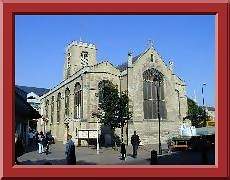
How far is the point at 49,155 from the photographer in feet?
9.48

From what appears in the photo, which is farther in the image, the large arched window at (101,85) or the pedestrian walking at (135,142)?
the large arched window at (101,85)

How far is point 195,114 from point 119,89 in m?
0.57

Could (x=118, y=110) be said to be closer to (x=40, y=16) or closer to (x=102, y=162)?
(x=102, y=162)

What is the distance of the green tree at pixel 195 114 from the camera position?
298 cm

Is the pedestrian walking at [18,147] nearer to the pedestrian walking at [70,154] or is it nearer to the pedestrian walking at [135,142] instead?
the pedestrian walking at [70,154]

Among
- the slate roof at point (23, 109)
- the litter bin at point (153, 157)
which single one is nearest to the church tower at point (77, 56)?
the slate roof at point (23, 109)

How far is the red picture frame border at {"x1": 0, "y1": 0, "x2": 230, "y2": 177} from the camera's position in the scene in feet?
9.04

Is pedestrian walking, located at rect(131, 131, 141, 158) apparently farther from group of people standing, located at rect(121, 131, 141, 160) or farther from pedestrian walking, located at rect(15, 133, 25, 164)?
pedestrian walking, located at rect(15, 133, 25, 164)

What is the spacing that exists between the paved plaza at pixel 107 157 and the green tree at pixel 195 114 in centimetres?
26

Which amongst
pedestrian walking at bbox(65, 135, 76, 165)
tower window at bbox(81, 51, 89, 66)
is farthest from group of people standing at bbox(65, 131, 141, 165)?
tower window at bbox(81, 51, 89, 66)

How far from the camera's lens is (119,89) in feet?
9.82

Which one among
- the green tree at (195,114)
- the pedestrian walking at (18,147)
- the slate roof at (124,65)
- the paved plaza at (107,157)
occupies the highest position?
the slate roof at (124,65)

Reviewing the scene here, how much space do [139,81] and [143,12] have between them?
1.69 feet

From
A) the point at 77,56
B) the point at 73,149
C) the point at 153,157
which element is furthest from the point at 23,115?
the point at 153,157
